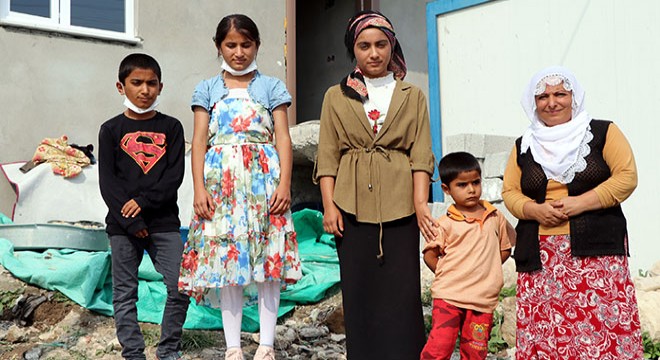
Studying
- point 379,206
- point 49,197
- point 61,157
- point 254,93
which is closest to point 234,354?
point 379,206

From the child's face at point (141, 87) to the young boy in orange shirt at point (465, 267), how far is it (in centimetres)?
159

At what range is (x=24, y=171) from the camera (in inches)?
245

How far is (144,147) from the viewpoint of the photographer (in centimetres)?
333

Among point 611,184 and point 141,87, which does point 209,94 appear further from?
point 611,184

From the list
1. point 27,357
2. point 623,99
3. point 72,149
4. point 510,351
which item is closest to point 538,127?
point 510,351

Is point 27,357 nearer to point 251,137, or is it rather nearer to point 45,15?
point 251,137

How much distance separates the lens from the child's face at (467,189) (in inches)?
116

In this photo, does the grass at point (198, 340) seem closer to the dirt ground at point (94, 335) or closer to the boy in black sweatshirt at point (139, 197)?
the dirt ground at point (94, 335)

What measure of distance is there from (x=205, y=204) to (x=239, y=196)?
0.53 ft

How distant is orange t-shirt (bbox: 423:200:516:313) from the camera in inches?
112

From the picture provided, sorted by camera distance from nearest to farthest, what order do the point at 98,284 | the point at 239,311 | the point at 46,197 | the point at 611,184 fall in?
the point at 611,184
the point at 239,311
the point at 98,284
the point at 46,197

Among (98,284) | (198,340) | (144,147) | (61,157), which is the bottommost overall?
(198,340)

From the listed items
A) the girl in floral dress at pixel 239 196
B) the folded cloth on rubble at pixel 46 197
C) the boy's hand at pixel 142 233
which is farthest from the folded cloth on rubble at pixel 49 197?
the girl in floral dress at pixel 239 196

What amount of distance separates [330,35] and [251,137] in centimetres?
869
